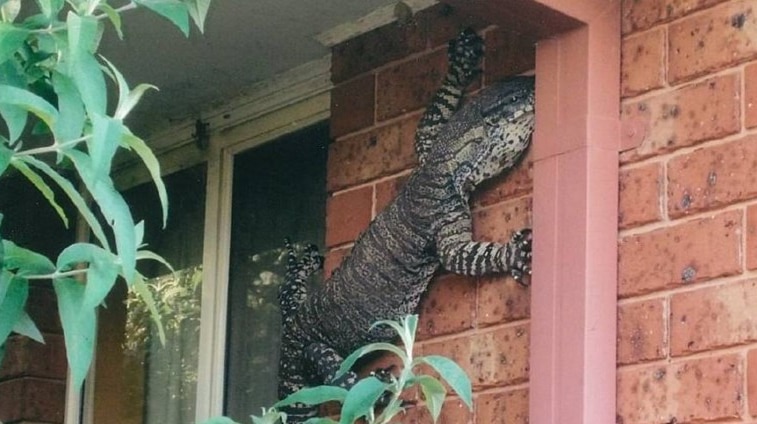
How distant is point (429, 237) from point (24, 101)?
83.2 inches

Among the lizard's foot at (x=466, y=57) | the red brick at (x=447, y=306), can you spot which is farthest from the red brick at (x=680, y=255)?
the lizard's foot at (x=466, y=57)

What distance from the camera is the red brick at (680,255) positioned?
285 cm

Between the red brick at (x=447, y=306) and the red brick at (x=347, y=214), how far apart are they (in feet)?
1.21

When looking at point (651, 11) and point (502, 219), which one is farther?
point (502, 219)

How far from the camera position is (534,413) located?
3037 millimetres

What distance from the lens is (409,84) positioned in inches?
154

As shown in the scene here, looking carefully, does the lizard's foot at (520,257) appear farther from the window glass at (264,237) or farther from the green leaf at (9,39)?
the green leaf at (9,39)

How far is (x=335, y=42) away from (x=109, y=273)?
268cm

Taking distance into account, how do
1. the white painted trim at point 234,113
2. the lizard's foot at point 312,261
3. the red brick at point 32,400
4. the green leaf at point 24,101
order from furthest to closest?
the red brick at point 32,400
the white painted trim at point 234,113
the lizard's foot at point 312,261
the green leaf at point 24,101

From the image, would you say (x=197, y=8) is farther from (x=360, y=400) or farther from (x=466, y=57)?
(x=466, y=57)

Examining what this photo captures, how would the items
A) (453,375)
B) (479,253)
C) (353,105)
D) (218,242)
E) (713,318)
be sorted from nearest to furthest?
(453,375) → (713,318) → (479,253) → (353,105) → (218,242)

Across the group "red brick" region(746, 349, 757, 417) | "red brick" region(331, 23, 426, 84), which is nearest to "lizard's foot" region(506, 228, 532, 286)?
"red brick" region(746, 349, 757, 417)

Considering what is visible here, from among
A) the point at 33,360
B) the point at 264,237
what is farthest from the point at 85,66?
the point at 33,360

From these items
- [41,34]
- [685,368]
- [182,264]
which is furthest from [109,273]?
[182,264]
